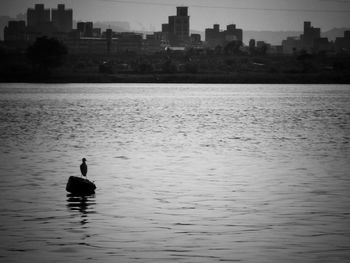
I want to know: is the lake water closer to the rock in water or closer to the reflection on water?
the reflection on water

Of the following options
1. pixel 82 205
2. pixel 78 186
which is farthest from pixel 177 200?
pixel 78 186

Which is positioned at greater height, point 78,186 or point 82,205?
point 78,186

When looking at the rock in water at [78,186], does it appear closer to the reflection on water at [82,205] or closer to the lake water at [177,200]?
the reflection on water at [82,205]

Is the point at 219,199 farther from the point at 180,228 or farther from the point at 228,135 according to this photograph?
the point at 228,135

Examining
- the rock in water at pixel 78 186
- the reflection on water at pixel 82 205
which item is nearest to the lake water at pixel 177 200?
the reflection on water at pixel 82 205

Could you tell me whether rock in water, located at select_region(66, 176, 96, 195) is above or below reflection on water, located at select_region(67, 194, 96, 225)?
above

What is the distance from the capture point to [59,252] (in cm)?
2255

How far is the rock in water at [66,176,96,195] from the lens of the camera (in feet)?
104

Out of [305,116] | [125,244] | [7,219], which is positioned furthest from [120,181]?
[305,116]

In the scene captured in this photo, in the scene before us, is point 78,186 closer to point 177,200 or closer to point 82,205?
point 82,205

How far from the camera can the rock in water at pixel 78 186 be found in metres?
31.6

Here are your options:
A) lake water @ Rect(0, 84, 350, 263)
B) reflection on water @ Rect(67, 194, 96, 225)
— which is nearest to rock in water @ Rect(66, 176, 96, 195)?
reflection on water @ Rect(67, 194, 96, 225)

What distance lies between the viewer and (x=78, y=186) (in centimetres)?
3172

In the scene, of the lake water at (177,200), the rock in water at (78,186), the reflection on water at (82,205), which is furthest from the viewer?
the rock in water at (78,186)
